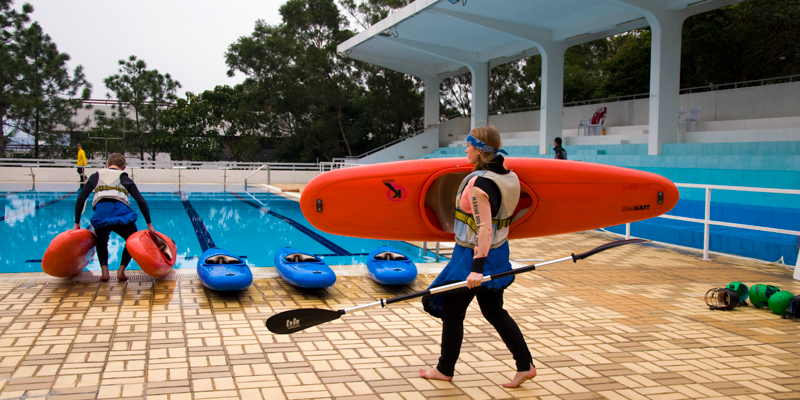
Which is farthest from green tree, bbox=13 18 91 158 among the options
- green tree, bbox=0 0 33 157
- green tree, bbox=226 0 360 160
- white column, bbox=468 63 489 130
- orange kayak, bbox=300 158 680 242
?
orange kayak, bbox=300 158 680 242

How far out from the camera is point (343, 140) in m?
34.4

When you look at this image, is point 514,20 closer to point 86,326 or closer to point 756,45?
point 756,45

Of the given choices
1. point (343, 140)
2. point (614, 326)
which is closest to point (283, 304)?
point (614, 326)

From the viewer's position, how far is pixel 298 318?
327 centimetres

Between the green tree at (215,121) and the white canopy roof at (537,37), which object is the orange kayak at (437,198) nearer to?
the white canopy roof at (537,37)

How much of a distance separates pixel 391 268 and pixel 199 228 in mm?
6628

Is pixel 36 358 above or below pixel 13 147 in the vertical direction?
below

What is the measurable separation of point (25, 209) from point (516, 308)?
43.9ft

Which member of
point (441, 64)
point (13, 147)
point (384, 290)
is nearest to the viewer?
point (384, 290)

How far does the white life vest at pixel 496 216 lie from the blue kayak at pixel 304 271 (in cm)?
257

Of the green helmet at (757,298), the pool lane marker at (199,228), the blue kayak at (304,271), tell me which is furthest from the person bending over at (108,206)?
the green helmet at (757,298)

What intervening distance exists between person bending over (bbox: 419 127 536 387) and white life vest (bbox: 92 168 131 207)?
13.9 ft

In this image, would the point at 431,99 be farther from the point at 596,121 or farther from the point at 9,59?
the point at 9,59

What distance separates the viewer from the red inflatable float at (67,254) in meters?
5.61
